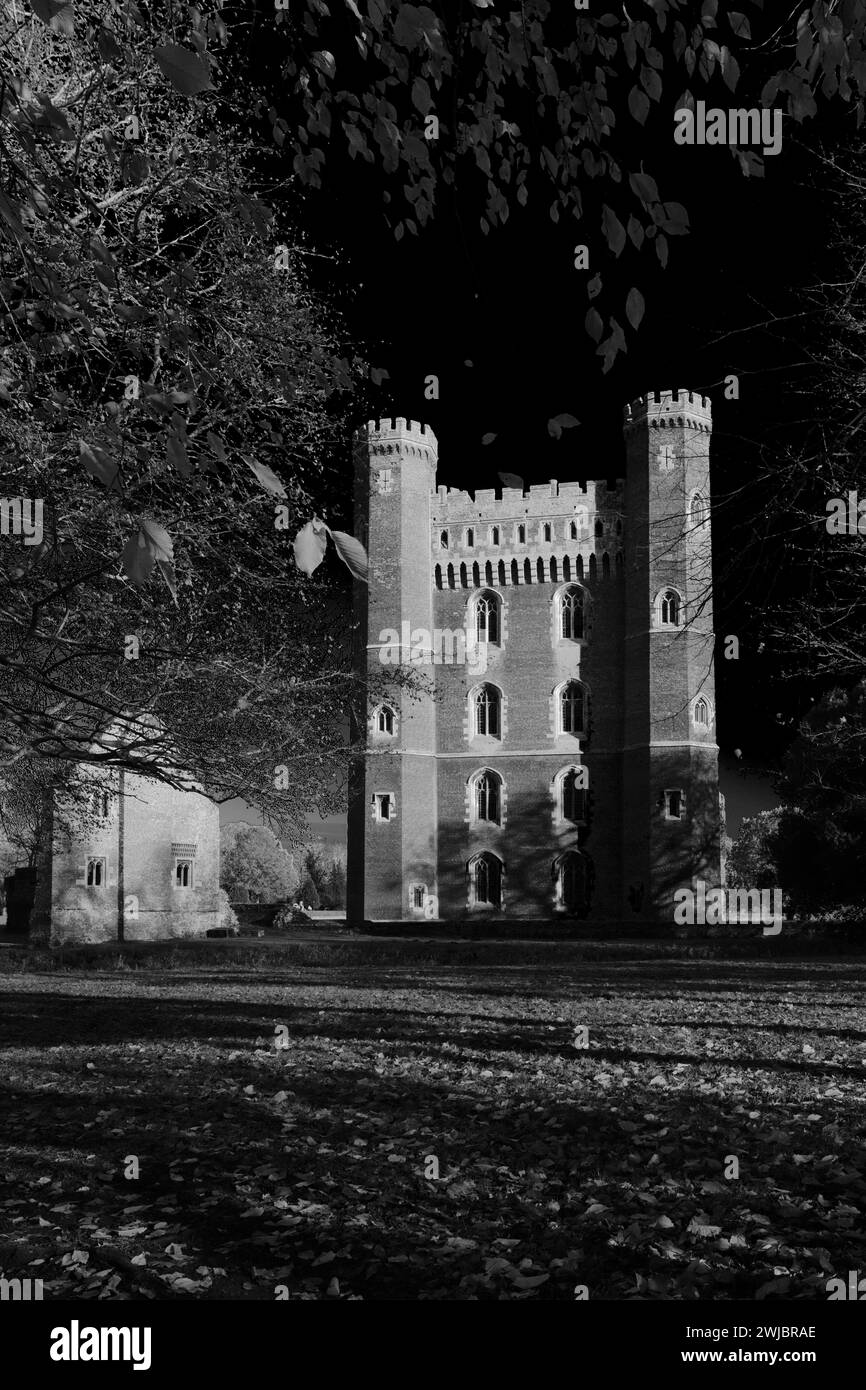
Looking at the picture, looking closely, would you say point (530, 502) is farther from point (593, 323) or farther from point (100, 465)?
point (100, 465)

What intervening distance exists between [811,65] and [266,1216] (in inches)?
235

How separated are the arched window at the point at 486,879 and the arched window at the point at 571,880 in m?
2.43

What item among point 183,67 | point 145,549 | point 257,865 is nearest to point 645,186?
point 183,67

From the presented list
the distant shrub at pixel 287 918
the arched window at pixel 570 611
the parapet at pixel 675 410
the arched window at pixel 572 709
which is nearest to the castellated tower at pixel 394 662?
the distant shrub at pixel 287 918

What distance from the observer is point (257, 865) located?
272 feet

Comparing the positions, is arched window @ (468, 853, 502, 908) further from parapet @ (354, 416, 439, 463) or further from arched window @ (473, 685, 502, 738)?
parapet @ (354, 416, 439, 463)

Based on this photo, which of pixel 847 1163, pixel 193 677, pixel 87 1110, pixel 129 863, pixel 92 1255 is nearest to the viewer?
pixel 92 1255

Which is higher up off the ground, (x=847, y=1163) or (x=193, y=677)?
(x=193, y=677)

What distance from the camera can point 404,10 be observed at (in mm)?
5020

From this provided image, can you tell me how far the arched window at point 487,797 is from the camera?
46.4 metres

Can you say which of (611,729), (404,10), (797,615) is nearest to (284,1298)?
(404,10)

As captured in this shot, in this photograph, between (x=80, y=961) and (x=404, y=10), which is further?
(x=80, y=961)

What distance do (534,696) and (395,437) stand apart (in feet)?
40.4
